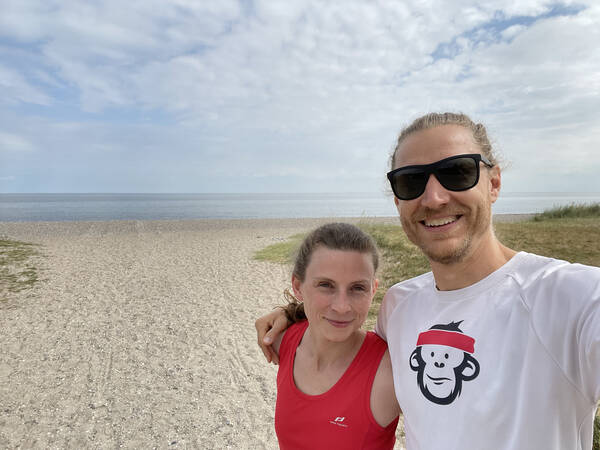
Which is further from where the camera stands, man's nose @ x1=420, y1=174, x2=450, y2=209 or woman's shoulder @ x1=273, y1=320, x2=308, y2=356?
woman's shoulder @ x1=273, y1=320, x2=308, y2=356

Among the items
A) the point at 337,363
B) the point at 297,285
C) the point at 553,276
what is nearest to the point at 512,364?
the point at 553,276

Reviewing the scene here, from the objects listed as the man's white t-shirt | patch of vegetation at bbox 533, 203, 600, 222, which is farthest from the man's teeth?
patch of vegetation at bbox 533, 203, 600, 222

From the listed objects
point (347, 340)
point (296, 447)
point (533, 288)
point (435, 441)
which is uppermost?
point (533, 288)

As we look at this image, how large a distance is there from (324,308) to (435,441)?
2.61 ft

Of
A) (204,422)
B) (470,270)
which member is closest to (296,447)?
(470,270)

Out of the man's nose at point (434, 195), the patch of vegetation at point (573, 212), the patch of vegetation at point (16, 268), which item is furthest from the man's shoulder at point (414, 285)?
the patch of vegetation at point (573, 212)

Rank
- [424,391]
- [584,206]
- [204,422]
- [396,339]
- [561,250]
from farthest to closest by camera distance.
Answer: [584,206] → [561,250] → [204,422] → [396,339] → [424,391]

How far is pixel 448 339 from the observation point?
1.52 m

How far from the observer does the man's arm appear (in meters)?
Result: 2.45

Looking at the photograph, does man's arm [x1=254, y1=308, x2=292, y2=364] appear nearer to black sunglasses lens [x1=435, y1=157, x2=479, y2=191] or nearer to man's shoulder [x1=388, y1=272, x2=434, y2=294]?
man's shoulder [x1=388, y1=272, x2=434, y2=294]

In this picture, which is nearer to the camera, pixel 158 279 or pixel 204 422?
pixel 204 422

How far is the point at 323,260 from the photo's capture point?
6.72ft

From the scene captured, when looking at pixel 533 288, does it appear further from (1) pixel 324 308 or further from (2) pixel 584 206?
(2) pixel 584 206

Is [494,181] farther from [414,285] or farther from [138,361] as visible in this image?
[138,361]
